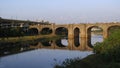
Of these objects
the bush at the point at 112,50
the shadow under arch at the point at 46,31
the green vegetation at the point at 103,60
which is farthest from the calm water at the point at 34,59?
the shadow under arch at the point at 46,31

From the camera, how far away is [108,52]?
24.0 m

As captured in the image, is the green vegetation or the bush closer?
the green vegetation

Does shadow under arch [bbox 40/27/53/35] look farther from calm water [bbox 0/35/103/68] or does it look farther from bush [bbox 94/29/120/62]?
bush [bbox 94/29/120/62]

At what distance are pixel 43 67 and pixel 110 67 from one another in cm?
990

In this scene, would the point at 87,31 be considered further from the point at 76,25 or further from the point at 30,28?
the point at 30,28

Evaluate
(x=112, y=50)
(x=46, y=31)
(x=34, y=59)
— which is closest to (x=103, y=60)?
(x=112, y=50)

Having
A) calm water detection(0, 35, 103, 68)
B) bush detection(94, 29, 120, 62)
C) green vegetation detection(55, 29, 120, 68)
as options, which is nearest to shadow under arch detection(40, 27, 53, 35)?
calm water detection(0, 35, 103, 68)

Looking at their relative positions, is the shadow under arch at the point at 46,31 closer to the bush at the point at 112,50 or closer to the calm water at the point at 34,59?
the calm water at the point at 34,59

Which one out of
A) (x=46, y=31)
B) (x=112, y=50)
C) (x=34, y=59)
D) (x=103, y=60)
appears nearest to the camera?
(x=103, y=60)

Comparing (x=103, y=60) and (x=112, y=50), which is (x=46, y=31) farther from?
(x=103, y=60)

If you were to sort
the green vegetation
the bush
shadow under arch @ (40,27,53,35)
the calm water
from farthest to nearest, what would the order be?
shadow under arch @ (40,27,53,35) < the calm water < the bush < the green vegetation

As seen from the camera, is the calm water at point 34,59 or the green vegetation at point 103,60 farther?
the calm water at point 34,59

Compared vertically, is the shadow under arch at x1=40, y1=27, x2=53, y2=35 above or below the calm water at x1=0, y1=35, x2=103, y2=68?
above

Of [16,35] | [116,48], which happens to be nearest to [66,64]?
[116,48]
